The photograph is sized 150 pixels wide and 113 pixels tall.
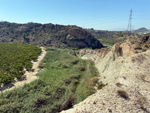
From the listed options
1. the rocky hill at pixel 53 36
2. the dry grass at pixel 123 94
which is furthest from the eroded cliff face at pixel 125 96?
the rocky hill at pixel 53 36

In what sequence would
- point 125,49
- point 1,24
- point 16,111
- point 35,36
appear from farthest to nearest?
1. point 1,24
2. point 35,36
3. point 125,49
4. point 16,111

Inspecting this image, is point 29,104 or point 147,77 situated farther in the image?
point 147,77

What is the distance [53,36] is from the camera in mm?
79812

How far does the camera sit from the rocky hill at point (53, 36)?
75.1 meters

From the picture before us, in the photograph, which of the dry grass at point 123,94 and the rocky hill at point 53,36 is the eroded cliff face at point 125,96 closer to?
the dry grass at point 123,94

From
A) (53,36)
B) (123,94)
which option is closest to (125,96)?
(123,94)

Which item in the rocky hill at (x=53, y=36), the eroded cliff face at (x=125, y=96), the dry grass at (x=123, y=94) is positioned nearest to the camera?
the eroded cliff face at (x=125, y=96)

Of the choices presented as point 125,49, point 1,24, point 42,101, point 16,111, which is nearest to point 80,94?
point 42,101

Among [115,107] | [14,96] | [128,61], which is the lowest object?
[14,96]

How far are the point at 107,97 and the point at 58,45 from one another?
64313mm

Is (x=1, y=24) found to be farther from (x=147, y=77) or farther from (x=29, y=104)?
(x=147, y=77)

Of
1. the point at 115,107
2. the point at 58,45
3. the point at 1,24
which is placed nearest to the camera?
the point at 115,107

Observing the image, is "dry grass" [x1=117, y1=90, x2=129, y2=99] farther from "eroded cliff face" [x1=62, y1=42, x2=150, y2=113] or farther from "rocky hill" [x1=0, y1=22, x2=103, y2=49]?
"rocky hill" [x1=0, y1=22, x2=103, y2=49]

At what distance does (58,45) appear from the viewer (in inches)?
2884
